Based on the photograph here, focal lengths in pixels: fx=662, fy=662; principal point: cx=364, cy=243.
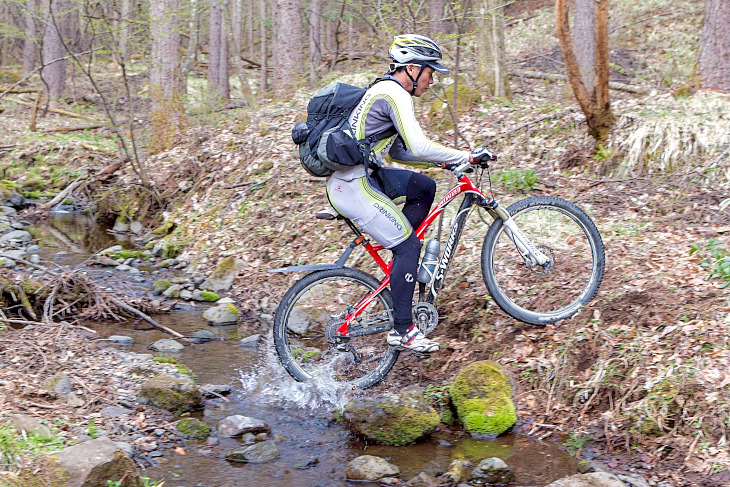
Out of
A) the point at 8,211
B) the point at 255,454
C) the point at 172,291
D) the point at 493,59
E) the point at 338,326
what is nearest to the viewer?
the point at 255,454

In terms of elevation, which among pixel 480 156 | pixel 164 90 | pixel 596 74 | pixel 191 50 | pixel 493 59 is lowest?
pixel 480 156

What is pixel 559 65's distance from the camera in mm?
15328

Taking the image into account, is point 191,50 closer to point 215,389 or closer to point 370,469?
point 215,389

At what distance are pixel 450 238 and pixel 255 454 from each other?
2266 millimetres

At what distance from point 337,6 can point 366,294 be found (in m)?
15.8

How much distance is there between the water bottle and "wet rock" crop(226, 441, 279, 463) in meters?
1.73

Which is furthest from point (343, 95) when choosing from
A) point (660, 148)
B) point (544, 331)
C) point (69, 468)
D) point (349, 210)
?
point (660, 148)

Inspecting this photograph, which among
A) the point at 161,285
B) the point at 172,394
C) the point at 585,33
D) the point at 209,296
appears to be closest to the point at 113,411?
the point at 172,394

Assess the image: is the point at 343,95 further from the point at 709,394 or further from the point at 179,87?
the point at 179,87

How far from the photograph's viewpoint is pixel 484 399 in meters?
4.87

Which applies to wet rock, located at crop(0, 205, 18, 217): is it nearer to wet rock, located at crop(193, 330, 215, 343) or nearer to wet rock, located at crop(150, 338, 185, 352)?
wet rock, located at crop(193, 330, 215, 343)

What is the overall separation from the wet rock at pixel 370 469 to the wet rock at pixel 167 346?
2845mm

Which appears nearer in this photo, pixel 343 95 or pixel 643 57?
pixel 343 95

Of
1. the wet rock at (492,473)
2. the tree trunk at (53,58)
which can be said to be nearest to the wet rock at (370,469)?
the wet rock at (492,473)
